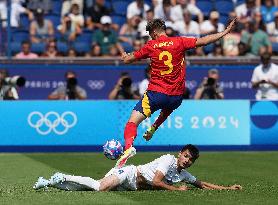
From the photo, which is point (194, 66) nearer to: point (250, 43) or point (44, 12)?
point (250, 43)

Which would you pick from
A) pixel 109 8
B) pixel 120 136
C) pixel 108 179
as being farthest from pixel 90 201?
pixel 109 8

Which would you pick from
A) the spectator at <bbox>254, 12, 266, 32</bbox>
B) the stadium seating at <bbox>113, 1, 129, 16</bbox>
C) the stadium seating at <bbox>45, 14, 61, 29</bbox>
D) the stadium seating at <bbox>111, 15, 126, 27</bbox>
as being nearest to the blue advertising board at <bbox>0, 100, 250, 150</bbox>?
the spectator at <bbox>254, 12, 266, 32</bbox>

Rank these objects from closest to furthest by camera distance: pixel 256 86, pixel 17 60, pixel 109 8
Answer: pixel 256 86, pixel 17 60, pixel 109 8

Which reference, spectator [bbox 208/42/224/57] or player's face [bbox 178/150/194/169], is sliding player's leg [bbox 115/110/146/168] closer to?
player's face [bbox 178/150/194/169]

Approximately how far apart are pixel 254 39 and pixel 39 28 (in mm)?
5525

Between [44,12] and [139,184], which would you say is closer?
[139,184]

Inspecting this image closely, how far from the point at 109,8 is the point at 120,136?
6.29 metres

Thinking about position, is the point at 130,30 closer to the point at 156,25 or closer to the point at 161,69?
the point at 161,69

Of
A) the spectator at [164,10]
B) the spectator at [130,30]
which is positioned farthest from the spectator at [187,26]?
the spectator at [130,30]

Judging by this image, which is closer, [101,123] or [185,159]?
[185,159]

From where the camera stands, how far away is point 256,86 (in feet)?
74.7

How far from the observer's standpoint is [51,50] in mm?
24609

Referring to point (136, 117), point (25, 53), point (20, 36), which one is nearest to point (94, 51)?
point (25, 53)

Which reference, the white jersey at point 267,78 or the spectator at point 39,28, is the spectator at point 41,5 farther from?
the white jersey at point 267,78
